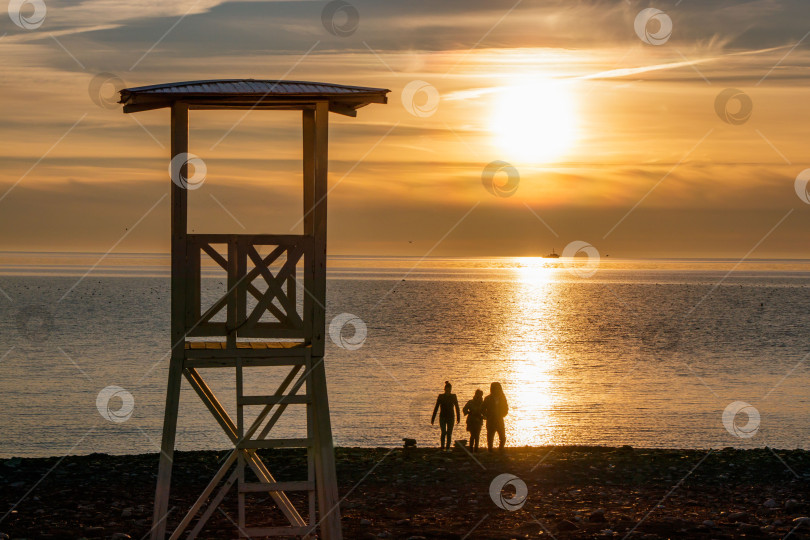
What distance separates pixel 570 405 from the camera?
162ft

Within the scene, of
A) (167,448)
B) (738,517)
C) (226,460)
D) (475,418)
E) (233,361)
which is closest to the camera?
(167,448)

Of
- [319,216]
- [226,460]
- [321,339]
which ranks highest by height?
[319,216]

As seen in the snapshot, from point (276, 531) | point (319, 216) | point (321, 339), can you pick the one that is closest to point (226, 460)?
point (276, 531)

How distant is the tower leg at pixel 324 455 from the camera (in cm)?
1424

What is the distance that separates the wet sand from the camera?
1590 centimetres

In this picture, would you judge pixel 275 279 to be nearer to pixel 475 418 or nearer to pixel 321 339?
pixel 321 339

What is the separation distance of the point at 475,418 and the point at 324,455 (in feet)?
35.9

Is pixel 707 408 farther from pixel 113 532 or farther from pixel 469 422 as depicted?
pixel 113 532

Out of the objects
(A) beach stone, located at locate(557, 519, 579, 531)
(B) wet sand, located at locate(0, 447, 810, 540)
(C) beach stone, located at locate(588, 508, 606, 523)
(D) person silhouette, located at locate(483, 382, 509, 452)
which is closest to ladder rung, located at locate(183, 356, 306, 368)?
(B) wet sand, located at locate(0, 447, 810, 540)

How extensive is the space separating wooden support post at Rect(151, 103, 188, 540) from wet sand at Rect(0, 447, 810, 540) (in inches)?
87.5

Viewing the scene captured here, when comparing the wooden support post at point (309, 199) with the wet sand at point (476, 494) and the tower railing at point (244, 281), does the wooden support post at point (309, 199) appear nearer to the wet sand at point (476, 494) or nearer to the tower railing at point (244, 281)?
the tower railing at point (244, 281)

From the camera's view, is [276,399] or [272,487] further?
[276,399]

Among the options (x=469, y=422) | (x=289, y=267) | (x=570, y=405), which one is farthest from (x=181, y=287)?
(x=570, y=405)

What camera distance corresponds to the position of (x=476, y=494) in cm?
1848
